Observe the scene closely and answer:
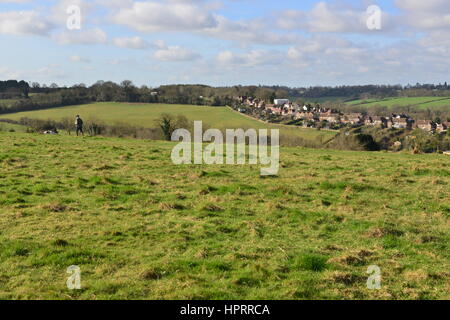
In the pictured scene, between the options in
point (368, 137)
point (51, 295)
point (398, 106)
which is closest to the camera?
point (51, 295)

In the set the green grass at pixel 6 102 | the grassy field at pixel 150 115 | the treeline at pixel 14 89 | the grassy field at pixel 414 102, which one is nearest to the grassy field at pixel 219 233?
the grassy field at pixel 150 115

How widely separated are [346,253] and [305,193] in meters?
6.06

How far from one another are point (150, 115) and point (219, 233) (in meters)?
81.6

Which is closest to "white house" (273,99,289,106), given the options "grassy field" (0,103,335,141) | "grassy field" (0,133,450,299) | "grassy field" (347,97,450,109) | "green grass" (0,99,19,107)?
"grassy field" (0,103,335,141)

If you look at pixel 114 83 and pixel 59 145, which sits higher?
pixel 114 83

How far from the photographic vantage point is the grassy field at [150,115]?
79.8 metres

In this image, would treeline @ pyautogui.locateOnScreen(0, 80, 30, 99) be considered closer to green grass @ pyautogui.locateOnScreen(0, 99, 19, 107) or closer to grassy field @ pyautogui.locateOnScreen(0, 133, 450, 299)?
green grass @ pyautogui.locateOnScreen(0, 99, 19, 107)

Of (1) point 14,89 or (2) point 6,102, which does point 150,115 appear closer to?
(2) point 6,102

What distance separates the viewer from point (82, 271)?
793 cm

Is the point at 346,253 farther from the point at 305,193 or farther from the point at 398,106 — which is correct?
the point at 398,106

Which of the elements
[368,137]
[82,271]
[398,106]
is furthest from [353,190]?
[398,106]

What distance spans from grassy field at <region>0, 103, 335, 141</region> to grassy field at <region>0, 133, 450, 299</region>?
2146 inches

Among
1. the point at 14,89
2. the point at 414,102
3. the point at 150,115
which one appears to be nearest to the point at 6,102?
the point at 14,89

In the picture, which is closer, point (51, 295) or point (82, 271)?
point (51, 295)
